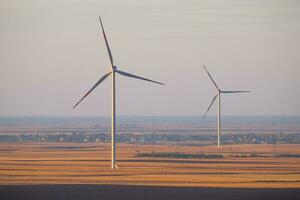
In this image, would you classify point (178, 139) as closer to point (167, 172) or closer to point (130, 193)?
point (167, 172)

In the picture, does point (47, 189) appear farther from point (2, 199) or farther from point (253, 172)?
point (253, 172)

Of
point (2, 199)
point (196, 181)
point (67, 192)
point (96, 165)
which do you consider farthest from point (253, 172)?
point (2, 199)

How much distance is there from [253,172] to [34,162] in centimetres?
2239

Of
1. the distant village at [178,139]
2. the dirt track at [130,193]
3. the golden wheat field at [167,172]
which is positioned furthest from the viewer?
the distant village at [178,139]

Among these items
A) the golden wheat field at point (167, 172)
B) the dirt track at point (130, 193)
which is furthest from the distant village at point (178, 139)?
the dirt track at point (130, 193)

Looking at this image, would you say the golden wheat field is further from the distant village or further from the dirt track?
the distant village

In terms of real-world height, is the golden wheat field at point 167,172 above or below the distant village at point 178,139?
below

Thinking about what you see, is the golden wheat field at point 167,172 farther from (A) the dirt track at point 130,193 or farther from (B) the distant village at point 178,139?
(B) the distant village at point 178,139

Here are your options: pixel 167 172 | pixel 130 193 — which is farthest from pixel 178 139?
pixel 130 193

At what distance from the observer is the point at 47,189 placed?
50812 millimetres

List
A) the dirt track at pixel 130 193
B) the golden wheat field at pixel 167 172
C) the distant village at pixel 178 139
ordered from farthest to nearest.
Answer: the distant village at pixel 178 139 → the golden wheat field at pixel 167 172 → the dirt track at pixel 130 193

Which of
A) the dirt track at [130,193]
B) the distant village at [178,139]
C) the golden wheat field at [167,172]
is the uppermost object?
the distant village at [178,139]

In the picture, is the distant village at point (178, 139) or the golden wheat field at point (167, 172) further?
the distant village at point (178, 139)

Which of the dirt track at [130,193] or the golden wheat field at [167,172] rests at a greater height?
the golden wheat field at [167,172]
